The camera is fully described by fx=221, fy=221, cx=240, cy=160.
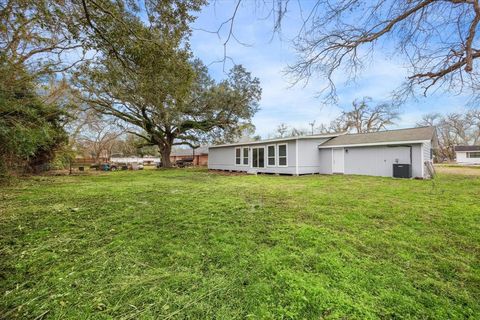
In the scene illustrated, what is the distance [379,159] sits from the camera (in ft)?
37.1

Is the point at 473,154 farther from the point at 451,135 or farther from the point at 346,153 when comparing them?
the point at 346,153

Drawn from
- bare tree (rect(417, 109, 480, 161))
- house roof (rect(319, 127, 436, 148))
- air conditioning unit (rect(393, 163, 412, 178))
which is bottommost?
air conditioning unit (rect(393, 163, 412, 178))

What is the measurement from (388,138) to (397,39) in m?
8.81

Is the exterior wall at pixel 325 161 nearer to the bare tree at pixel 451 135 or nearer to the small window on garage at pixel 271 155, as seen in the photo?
the small window on garage at pixel 271 155

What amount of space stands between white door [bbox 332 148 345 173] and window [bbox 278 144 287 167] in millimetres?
2784

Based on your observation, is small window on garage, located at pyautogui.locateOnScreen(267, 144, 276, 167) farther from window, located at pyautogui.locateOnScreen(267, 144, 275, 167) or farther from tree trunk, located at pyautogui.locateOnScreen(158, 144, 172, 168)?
tree trunk, located at pyautogui.locateOnScreen(158, 144, 172, 168)

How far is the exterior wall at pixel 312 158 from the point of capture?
41.5 ft

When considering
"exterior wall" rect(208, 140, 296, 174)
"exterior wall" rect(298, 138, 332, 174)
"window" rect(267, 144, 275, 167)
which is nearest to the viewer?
"exterior wall" rect(298, 138, 332, 174)

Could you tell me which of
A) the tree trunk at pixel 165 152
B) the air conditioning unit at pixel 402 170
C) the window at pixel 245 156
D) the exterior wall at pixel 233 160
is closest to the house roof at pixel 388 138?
the air conditioning unit at pixel 402 170

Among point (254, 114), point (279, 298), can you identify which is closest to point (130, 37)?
point (279, 298)

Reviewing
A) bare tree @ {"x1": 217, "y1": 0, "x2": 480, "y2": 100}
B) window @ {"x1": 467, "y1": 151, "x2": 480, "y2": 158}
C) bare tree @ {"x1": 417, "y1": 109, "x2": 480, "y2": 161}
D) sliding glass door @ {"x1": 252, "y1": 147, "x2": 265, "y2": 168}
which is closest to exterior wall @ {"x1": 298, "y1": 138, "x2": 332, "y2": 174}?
sliding glass door @ {"x1": 252, "y1": 147, "x2": 265, "y2": 168}

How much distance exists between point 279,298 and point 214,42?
3042 mm

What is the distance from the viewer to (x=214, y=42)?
2.94 meters

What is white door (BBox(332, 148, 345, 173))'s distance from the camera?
12.7m
